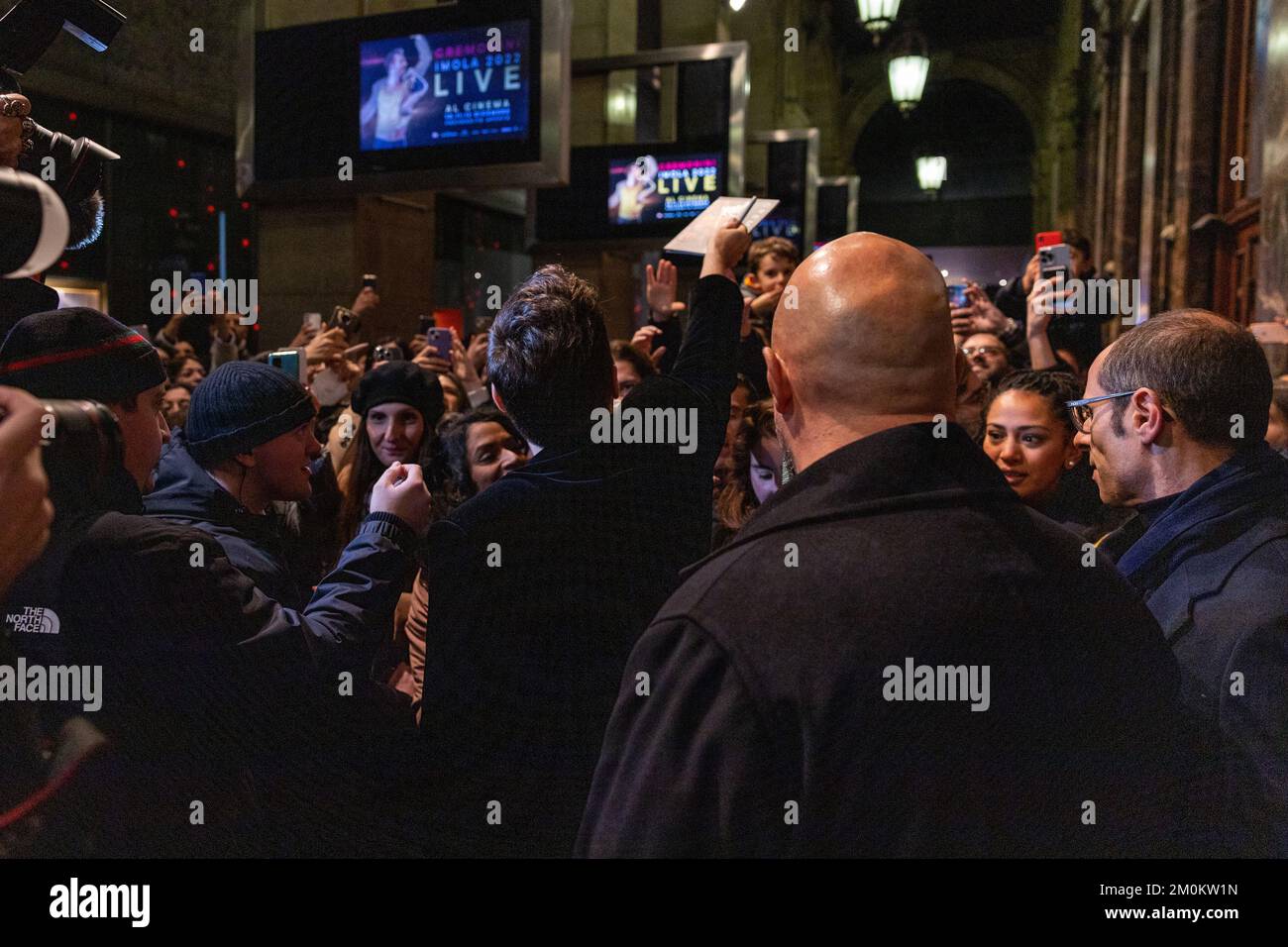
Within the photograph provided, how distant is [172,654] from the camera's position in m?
1.94

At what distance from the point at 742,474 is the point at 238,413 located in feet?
6.76

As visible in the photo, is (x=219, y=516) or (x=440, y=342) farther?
(x=440, y=342)

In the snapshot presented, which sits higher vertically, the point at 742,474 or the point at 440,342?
the point at 440,342

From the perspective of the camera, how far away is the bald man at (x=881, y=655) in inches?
50.6

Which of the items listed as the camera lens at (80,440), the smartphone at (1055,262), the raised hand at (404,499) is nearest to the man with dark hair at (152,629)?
the raised hand at (404,499)

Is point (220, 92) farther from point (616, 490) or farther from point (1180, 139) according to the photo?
point (616, 490)

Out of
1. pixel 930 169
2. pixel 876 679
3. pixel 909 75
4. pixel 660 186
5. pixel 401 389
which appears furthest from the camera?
pixel 930 169

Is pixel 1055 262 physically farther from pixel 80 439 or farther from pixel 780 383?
pixel 80 439

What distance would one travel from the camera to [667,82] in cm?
1478

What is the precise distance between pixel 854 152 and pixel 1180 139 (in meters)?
18.4

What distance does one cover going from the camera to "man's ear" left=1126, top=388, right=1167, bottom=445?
2168mm

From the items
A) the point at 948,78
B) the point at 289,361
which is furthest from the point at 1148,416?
the point at 948,78

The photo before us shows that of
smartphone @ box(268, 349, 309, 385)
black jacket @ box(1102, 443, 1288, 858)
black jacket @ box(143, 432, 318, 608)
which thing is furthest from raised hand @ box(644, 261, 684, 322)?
black jacket @ box(1102, 443, 1288, 858)
